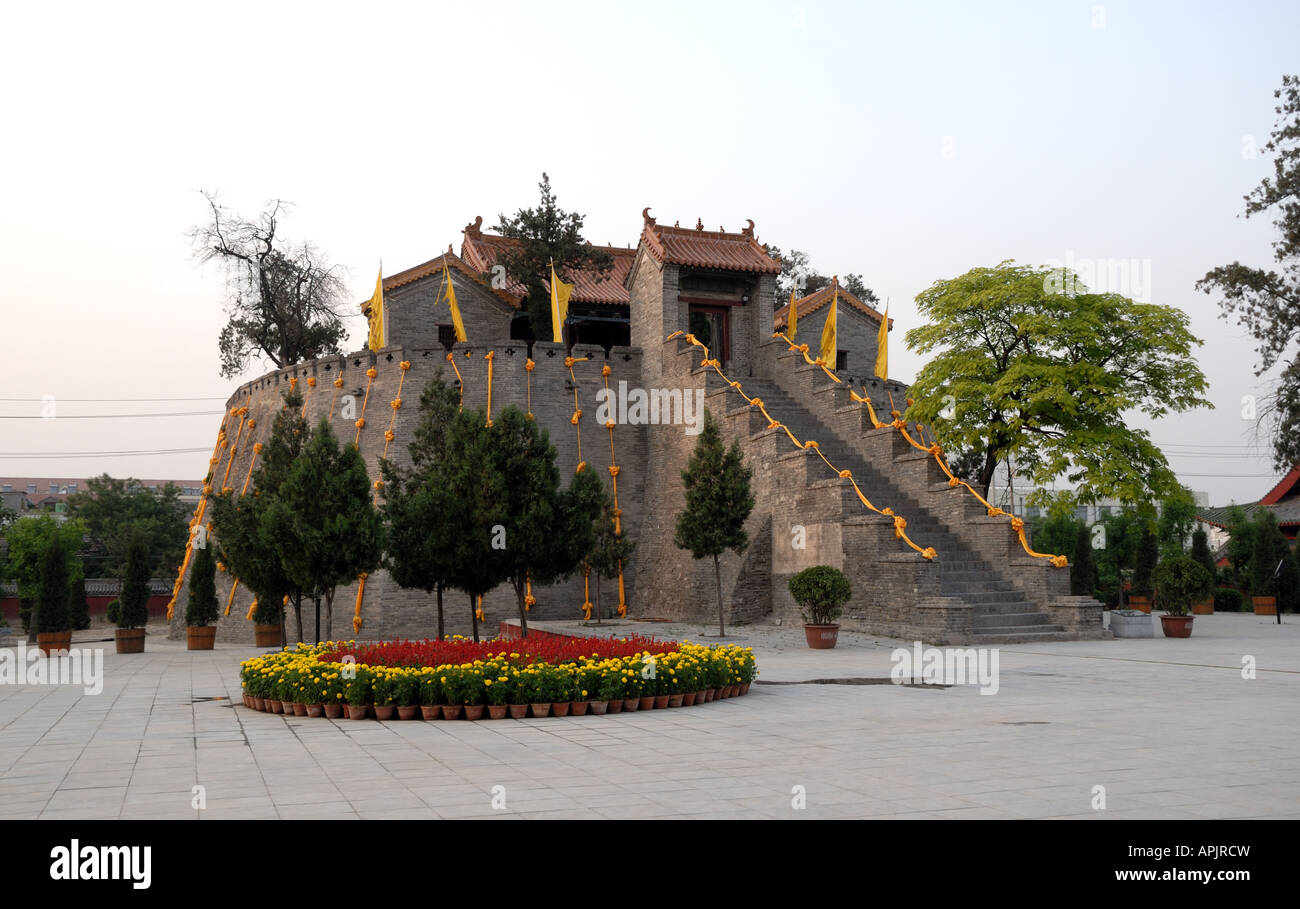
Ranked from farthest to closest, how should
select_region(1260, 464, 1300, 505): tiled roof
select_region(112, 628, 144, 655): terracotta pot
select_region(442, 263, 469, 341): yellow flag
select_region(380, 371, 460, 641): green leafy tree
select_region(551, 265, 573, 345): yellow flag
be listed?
select_region(1260, 464, 1300, 505): tiled roof < select_region(442, 263, 469, 341): yellow flag < select_region(551, 265, 573, 345): yellow flag < select_region(112, 628, 144, 655): terracotta pot < select_region(380, 371, 460, 641): green leafy tree

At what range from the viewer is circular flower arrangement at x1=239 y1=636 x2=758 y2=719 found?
11164mm

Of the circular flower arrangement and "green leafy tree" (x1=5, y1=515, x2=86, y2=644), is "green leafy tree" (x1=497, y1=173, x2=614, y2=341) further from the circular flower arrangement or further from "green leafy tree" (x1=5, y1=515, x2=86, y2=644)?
"green leafy tree" (x1=5, y1=515, x2=86, y2=644)

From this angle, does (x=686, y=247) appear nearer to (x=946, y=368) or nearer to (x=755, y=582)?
(x=946, y=368)

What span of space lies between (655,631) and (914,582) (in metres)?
5.55

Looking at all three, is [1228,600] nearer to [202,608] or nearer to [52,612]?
[202,608]

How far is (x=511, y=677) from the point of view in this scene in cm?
1126

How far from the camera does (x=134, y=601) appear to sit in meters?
26.3

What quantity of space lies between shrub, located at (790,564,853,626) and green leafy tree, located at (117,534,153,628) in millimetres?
16683

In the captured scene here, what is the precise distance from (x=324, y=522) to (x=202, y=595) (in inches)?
460

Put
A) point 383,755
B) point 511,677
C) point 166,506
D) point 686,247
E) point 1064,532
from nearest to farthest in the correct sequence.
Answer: point 383,755 → point 511,677 → point 686,247 → point 1064,532 → point 166,506

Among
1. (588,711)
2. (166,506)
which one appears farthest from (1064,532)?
(166,506)
